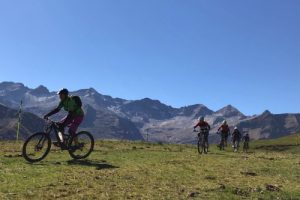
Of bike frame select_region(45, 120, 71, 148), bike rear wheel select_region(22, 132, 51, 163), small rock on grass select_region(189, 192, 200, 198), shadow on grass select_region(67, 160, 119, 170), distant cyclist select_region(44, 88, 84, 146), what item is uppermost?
distant cyclist select_region(44, 88, 84, 146)

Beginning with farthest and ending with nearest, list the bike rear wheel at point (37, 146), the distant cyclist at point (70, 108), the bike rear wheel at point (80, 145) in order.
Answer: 1. the bike rear wheel at point (80, 145)
2. the distant cyclist at point (70, 108)
3. the bike rear wheel at point (37, 146)

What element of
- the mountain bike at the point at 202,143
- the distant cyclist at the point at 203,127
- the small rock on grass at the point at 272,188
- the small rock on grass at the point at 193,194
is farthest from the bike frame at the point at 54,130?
the distant cyclist at the point at 203,127

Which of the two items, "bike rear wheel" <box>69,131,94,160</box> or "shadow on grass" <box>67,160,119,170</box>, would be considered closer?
"shadow on grass" <box>67,160,119,170</box>

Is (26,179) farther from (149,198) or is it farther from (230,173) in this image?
(230,173)

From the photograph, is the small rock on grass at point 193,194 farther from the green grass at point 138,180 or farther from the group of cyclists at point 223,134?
the group of cyclists at point 223,134

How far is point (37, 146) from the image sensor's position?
2370 centimetres

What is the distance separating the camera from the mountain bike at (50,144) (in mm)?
23469

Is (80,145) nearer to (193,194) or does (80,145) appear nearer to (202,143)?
(193,194)

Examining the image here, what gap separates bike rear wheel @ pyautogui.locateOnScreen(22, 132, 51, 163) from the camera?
23337 millimetres

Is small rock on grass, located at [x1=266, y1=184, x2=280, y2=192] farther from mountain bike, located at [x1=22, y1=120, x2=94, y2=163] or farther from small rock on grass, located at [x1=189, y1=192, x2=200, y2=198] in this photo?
mountain bike, located at [x1=22, y1=120, x2=94, y2=163]

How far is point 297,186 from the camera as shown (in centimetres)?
1866

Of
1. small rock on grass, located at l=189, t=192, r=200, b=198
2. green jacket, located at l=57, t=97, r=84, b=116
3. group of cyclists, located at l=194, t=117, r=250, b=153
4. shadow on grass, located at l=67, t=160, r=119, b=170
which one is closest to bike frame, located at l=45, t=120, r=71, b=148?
green jacket, located at l=57, t=97, r=84, b=116

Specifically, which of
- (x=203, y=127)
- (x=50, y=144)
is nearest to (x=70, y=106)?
(x=50, y=144)

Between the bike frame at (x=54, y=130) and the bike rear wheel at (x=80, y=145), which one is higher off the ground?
the bike frame at (x=54, y=130)
